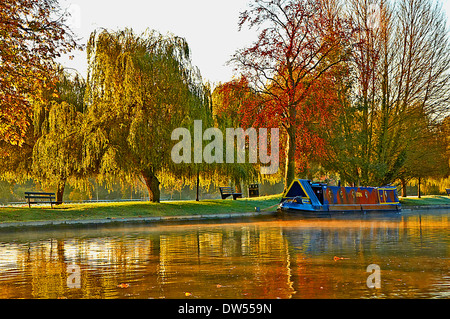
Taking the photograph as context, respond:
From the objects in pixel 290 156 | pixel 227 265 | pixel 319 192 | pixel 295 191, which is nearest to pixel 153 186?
pixel 295 191

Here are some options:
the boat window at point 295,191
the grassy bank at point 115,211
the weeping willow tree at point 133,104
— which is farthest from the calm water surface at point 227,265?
the boat window at point 295,191

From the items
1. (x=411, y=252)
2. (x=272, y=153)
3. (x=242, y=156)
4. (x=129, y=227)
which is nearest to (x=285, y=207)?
(x=242, y=156)

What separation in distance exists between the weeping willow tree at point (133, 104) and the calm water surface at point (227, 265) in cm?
1225

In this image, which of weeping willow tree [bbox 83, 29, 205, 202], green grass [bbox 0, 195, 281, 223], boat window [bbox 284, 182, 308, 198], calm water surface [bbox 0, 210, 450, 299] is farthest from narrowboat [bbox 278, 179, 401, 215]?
calm water surface [bbox 0, 210, 450, 299]

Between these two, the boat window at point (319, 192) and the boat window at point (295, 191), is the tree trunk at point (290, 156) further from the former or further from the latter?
the boat window at point (319, 192)

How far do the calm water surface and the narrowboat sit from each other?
13.5 meters

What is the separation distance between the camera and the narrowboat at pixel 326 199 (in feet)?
106

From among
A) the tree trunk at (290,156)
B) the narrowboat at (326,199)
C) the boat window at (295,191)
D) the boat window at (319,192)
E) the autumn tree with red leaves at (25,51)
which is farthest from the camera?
the tree trunk at (290,156)

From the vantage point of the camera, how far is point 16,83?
917 inches

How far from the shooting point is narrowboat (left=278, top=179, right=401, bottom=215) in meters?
32.2

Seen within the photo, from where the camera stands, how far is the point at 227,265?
438 inches

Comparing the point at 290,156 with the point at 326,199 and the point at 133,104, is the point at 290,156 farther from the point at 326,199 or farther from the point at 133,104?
the point at 133,104

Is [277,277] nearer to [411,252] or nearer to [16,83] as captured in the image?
[411,252]

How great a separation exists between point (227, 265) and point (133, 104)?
868 inches
